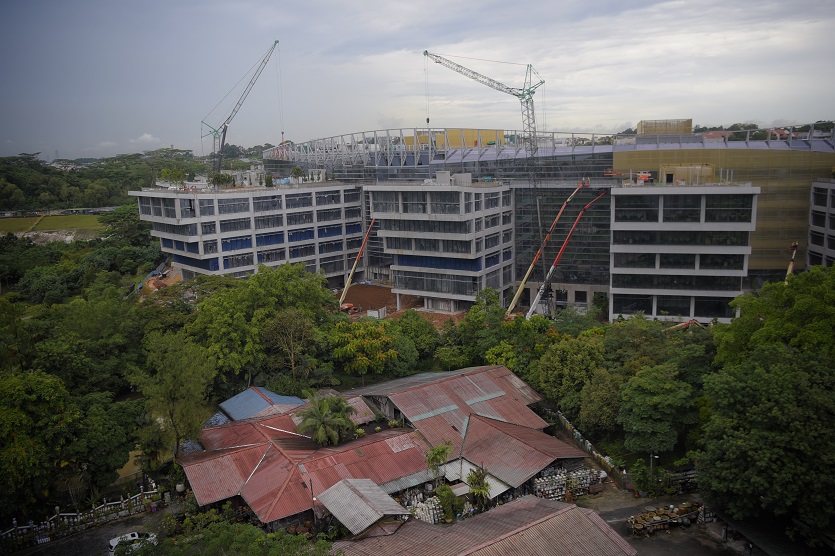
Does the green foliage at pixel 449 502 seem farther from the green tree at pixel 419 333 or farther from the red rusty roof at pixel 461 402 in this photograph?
the green tree at pixel 419 333

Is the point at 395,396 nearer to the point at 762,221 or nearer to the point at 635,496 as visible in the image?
the point at 635,496

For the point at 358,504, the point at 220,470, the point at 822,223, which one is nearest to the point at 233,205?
the point at 220,470

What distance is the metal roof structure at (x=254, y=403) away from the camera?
1282 inches

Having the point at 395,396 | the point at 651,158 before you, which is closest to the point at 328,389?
the point at 395,396

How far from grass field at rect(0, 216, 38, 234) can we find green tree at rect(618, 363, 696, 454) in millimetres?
76004

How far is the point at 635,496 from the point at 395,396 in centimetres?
1162

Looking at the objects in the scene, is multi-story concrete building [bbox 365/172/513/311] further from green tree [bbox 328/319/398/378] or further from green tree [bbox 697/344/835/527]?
green tree [bbox 697/344/835/527]

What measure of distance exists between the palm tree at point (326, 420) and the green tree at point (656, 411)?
12.1 m

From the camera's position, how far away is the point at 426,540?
70.3 ft

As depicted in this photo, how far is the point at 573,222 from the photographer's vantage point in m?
55.2

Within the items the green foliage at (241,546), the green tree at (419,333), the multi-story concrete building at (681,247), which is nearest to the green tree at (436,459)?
the green foliage at (241,546)

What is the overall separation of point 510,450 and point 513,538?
7392 millimetres

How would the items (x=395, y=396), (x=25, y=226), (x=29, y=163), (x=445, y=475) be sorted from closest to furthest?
(x=445, y=475), (x=395, y=396), (x=25, y=226), (x=29, y=163)

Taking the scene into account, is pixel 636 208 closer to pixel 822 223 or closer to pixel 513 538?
pixel 822 223
